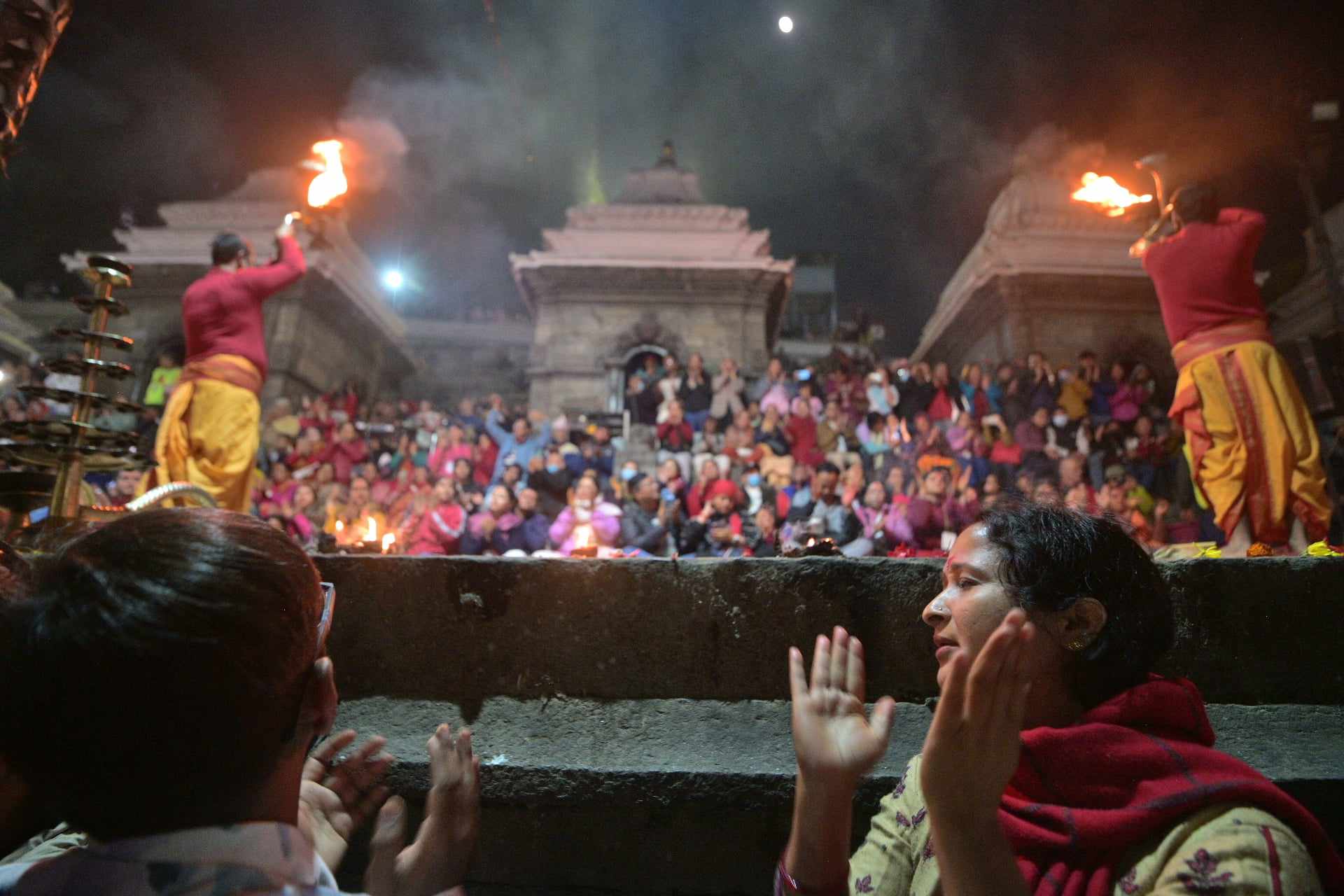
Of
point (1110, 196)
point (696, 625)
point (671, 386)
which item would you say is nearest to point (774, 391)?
point (671, 386)

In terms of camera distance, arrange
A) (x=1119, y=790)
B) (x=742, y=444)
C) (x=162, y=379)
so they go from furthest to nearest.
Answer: (x=162, y=379) → (x=742, y=444) → (x=1119, y=790)

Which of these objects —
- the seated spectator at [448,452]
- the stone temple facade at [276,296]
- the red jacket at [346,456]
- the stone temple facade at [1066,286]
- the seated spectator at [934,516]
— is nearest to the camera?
the seated spectator at [934,516]

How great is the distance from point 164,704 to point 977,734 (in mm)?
1163

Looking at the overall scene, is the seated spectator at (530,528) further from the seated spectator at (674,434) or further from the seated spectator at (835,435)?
the seated spectator at (835,435)

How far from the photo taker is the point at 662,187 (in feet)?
69.3

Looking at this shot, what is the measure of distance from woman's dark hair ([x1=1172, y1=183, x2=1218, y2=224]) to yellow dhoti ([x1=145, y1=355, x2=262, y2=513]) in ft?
21.3

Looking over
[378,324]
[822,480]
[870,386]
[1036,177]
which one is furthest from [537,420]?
[1036,177]

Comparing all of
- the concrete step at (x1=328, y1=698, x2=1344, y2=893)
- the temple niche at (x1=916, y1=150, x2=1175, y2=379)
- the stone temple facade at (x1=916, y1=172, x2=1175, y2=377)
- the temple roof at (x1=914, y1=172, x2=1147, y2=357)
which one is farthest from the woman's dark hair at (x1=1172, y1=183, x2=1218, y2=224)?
the temple roof at (x1=914, y1=172, x2=1147, y2=357)

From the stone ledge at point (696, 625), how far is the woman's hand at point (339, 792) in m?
0.69

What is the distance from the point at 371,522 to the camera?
14.2ft

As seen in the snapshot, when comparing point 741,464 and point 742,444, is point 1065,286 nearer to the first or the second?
point 742,444

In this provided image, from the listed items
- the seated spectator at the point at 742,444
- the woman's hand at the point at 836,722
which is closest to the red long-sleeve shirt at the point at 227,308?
the woman's hand at the point at 836,722

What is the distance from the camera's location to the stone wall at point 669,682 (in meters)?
1.91

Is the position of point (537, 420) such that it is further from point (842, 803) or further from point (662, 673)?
point (842, 803)
